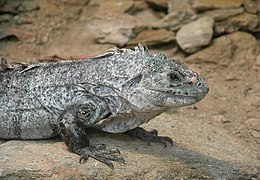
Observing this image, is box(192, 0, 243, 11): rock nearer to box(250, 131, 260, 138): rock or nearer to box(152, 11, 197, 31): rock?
box(152, 11, 197, 31): rock

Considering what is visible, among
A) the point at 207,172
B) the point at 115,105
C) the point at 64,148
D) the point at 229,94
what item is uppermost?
the point at 115,105

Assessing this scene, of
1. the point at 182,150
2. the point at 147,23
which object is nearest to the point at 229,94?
the point at 147,23

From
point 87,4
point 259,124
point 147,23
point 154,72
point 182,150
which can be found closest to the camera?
point 154,72

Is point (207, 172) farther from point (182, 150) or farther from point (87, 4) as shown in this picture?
point (87, 4)

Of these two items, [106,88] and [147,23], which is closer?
[106,88]

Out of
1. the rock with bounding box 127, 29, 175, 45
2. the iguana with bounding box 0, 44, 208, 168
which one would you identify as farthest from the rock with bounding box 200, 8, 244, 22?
the iguana with bounding box 0, 44, 208, 168

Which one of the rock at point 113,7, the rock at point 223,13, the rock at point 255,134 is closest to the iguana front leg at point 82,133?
the rock at point 255,134

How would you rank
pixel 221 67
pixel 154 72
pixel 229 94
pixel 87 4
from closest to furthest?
pixel 154 72 → pixel 229 94 → pixel 221 67 → pixel 87 4
